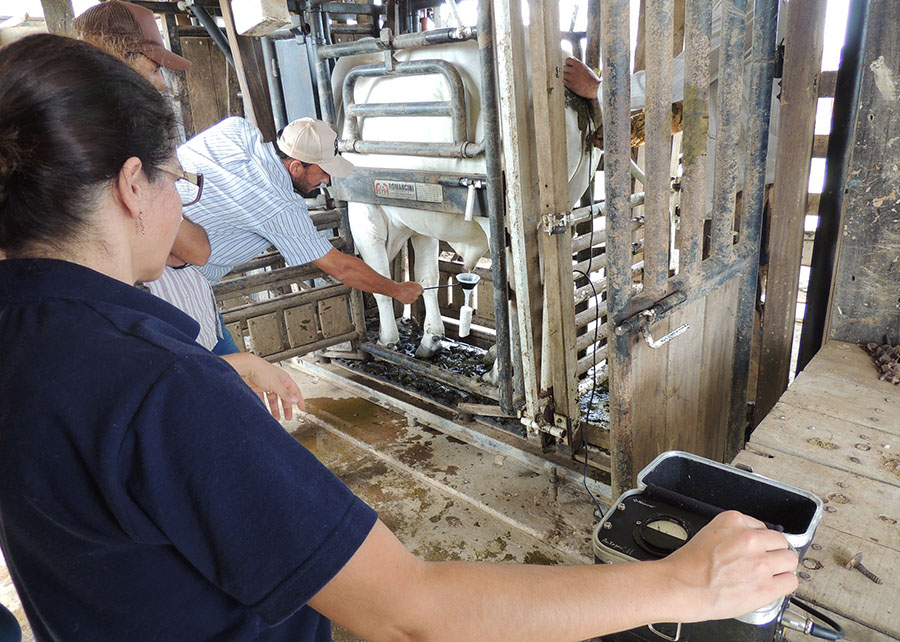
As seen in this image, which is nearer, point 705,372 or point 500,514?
point 705,372

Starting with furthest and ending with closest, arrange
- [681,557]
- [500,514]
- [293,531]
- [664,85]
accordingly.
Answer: [500,514] → [664,85] → [681,557] → [293,531]

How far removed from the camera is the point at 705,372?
6.88 ft

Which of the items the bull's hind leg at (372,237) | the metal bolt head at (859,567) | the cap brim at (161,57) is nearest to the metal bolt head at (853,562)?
the metal bolt head at (859,567)

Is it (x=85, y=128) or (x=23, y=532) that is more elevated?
(x=85, y=128)

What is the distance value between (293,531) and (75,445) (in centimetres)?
23

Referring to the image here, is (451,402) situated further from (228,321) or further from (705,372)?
(705,372)

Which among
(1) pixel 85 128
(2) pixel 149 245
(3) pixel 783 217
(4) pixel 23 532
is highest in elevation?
(1) pixel 85 128

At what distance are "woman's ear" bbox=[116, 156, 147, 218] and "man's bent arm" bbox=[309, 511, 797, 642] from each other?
0.49 metres

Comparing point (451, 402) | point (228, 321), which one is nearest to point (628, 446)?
point (451, 402)

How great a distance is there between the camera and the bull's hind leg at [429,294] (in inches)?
155

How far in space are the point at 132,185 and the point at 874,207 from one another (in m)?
2.01

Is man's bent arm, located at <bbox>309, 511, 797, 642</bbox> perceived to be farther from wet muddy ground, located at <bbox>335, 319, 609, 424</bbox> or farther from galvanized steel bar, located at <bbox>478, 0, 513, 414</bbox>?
wet muddy ground, located at <bbox>335, 319, 609, 424</bbox>

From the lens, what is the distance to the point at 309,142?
2.80 m

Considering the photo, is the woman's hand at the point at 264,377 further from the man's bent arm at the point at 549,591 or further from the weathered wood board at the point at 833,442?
the weathered wood board at the point at 833,442
